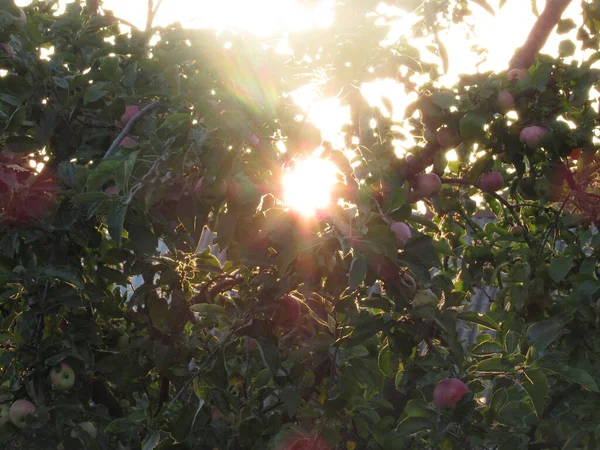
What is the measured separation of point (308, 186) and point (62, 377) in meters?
1.02

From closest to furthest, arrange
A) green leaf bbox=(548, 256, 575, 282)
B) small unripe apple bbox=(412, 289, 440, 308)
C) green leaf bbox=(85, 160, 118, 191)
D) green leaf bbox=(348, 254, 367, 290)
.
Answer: green leaf bbox=(348, 254, 367, 290) → small unripe apple bbox=(412, 289, 440, 308) → green leaf bbox=(85, 160, 118, 191) → green leaf bbox=(548, 256, 575, 282)

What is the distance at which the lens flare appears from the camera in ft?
5.23

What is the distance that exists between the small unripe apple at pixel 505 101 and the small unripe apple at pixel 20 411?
5.45 feet

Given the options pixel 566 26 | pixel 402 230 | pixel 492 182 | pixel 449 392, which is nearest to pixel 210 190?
pixel 402 230

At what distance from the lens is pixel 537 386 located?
1580 mm

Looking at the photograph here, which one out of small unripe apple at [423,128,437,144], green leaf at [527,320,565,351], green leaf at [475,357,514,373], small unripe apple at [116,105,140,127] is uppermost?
small unripe apple at [116,105,140,127]

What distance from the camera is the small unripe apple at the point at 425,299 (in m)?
1.56

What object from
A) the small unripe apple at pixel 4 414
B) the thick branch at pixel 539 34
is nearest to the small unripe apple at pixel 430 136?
the thick branch at pixel 539 34

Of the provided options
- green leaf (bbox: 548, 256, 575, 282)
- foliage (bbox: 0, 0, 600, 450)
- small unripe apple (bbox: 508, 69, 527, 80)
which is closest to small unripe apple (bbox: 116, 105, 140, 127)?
foliage (bbox: 0, 0, 600, 450)

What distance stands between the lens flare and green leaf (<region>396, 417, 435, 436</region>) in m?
0.54

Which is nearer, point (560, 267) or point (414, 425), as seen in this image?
point (414, 425)

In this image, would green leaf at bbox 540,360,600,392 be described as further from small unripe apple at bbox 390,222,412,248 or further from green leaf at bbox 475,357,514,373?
small unripe apple at bbox 390,222,412,248

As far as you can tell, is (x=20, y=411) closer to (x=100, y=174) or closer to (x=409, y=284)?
(x=100, y=174)

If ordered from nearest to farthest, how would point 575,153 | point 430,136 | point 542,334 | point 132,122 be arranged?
point 542,334, point 132,122, point 430,136, point 575,153
